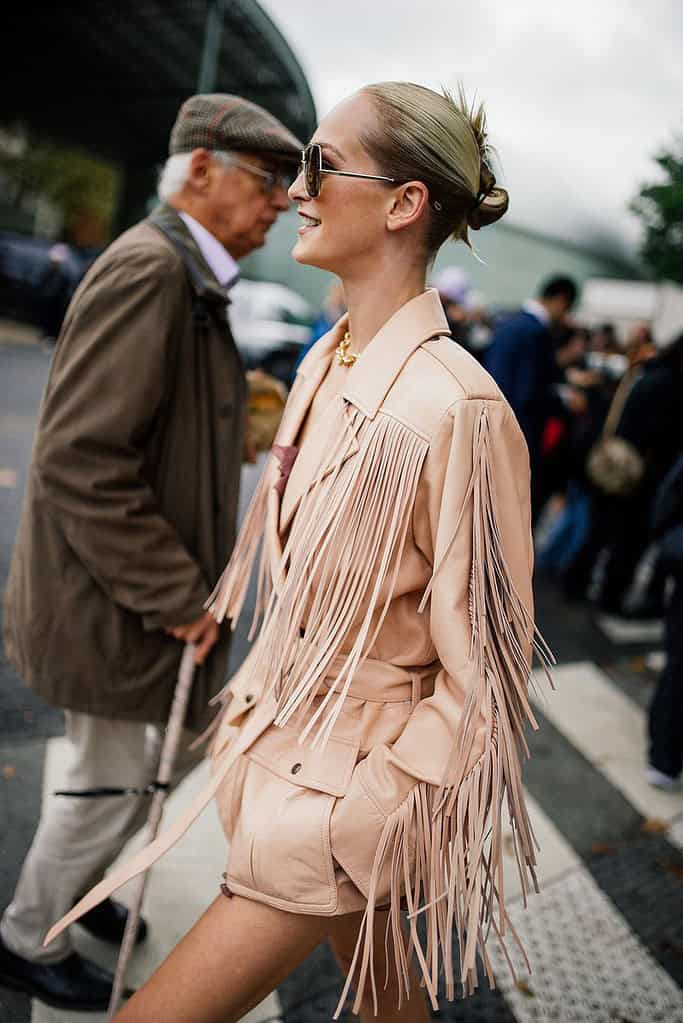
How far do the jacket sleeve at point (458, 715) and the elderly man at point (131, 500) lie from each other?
0.79m

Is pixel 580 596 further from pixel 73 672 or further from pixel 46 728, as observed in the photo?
pixel 73 672

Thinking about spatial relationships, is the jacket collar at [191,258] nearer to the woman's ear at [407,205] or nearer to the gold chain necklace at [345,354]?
the gold chain necklace at [345,354]

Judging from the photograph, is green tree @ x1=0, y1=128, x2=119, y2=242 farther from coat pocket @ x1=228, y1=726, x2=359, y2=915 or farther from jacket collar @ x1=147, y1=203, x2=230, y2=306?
coat pocket @ x1=228, y1=726, x2=359, y2=915

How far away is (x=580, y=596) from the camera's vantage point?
625 centimetres

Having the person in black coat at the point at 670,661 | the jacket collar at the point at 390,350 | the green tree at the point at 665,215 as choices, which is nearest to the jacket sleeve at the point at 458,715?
the jacket collar at the point at 390,350

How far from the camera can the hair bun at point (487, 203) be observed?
5.03 feet

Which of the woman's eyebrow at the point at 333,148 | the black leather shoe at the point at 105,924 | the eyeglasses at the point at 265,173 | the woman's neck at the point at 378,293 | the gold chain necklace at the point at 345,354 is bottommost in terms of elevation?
the black leather shoe at the point at 105,924

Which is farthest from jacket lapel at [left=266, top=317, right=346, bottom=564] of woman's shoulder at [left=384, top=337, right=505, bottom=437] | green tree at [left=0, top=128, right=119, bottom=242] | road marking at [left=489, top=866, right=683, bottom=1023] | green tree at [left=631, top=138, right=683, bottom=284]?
green tree at [left=0, top=128, right=119, bottom=242]

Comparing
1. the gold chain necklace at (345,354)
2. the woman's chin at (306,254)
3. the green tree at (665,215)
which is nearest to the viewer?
the woman's chin at (306,254)

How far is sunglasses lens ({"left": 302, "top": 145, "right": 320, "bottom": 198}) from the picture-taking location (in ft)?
4.83

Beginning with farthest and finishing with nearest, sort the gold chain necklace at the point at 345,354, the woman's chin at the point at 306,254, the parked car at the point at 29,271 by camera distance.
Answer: the parked car at the point at 29,271, the gold chain necklace at the point at 345,354, the woman's chin at the point at 306,254

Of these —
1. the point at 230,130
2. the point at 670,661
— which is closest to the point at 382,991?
the point at 230,130

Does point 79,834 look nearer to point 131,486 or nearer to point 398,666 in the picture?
point 131,486

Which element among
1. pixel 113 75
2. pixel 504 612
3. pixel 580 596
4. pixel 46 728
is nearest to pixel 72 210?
pixel 113 75
